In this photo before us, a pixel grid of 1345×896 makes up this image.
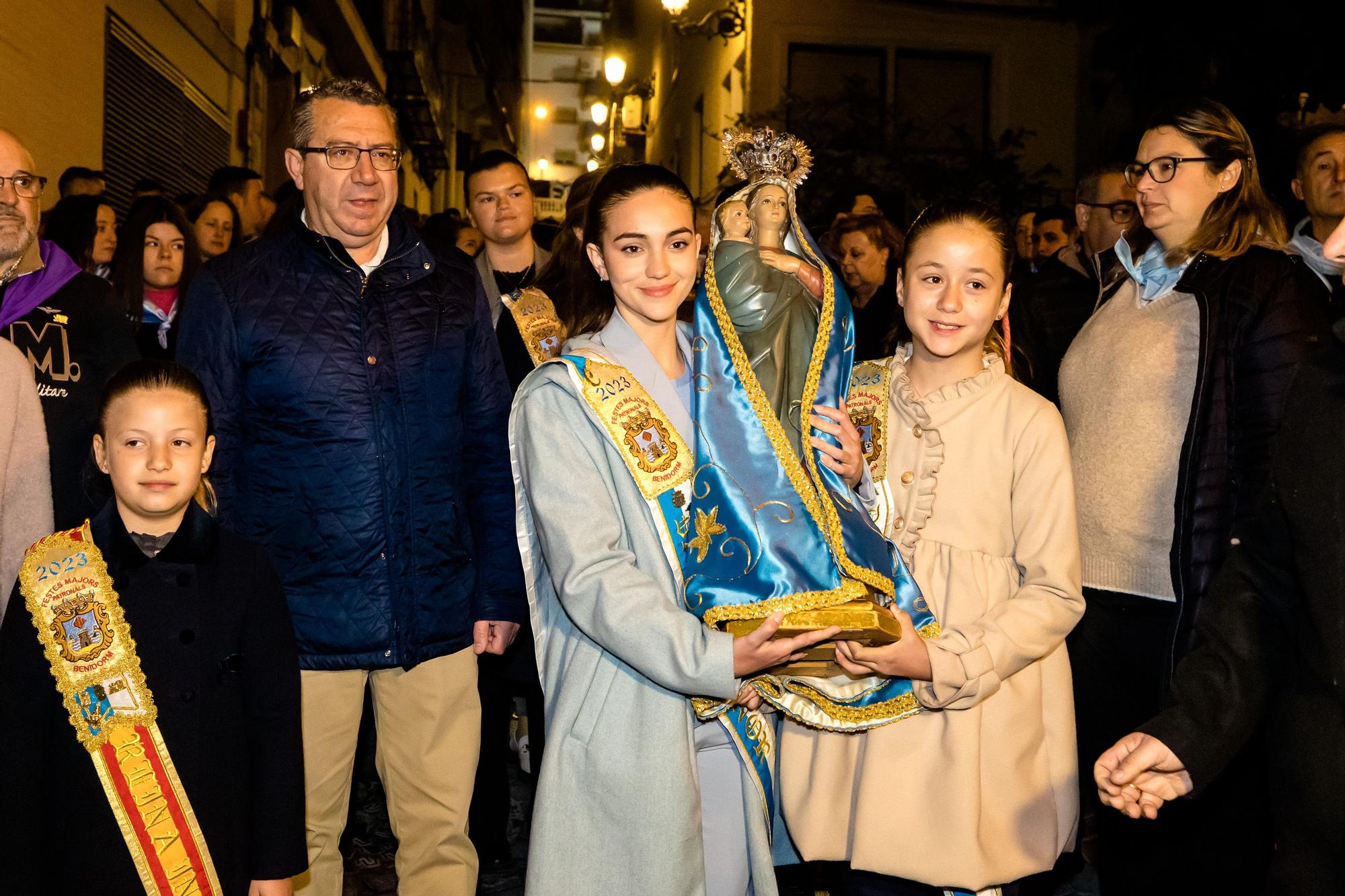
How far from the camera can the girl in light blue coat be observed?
2.62 metres

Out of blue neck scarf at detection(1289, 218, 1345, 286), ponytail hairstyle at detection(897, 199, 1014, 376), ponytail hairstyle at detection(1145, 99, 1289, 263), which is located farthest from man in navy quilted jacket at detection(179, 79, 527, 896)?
blue neck scarf at detection(1289, 218, 1345, 286)

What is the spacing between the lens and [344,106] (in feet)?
11.3

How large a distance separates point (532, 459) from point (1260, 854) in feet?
8.25

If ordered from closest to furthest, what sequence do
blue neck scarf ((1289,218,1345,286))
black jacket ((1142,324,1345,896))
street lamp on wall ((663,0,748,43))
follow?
black jacket ((1142,324,1345,896)) < blue neck scarf ((1289,218,1345,286)) < street lamp on wall ((663,0,748,43))

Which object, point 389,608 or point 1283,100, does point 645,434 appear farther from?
point 1283,100

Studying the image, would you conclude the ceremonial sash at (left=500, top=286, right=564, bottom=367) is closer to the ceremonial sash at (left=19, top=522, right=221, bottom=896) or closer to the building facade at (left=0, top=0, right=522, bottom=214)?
the building facade at (left=0, top=0, right=522, bottom=214)

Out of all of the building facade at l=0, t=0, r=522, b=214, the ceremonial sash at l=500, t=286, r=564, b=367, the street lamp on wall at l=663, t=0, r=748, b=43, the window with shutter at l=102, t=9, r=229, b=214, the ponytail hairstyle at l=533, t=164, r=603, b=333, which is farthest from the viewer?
the street lamp on wall at l=663, t=0, r=748, b=43

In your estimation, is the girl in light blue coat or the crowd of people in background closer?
the girl in light blue coat

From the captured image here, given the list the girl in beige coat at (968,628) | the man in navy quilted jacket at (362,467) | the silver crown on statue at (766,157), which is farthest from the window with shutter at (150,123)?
the girl in beige coat at (968,628)

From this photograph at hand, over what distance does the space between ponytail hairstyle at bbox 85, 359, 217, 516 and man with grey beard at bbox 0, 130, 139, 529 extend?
0.46m

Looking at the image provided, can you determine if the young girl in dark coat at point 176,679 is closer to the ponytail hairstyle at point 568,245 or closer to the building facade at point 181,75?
the ponytail hairstyle at point 568,245

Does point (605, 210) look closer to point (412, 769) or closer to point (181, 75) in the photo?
point (412, 769)

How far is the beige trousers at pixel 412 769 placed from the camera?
3391 millimetres

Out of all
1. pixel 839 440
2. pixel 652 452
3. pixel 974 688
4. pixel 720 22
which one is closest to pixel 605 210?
pixel 652 452
